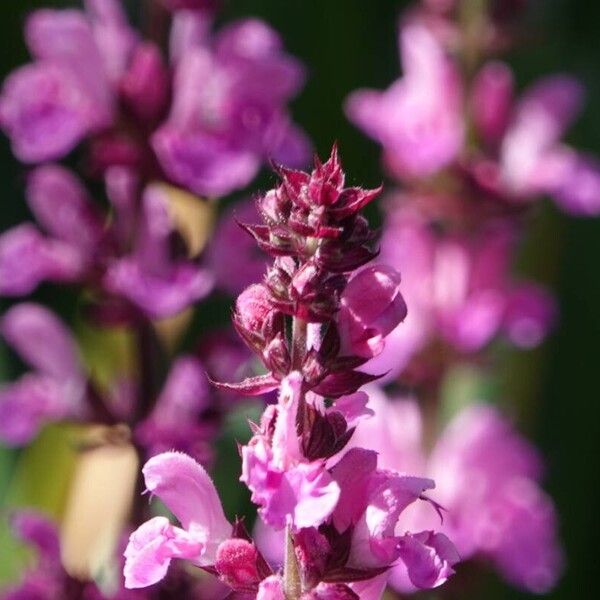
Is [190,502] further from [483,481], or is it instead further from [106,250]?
[483,481]

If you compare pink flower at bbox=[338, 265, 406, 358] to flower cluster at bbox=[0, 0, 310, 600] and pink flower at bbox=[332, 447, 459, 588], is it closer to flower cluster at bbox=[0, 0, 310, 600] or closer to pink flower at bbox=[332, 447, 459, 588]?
pink flower at bbox=[332, 447, 459, 588]

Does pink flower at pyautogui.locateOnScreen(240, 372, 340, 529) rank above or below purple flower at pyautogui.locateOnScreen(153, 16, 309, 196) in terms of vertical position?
above

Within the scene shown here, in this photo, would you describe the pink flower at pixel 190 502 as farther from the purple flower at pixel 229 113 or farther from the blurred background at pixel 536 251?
the blurred background at pixel 536 251

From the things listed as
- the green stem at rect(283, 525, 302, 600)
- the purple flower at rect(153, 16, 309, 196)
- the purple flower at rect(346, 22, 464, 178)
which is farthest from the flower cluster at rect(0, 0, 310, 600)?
the green stem at rect(283, 525, 302, 600)

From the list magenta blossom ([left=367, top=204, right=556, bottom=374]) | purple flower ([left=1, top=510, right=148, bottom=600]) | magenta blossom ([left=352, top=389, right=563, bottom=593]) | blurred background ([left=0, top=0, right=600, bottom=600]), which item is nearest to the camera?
purple flower ([left=1, top=510, right=148, bottom=600])

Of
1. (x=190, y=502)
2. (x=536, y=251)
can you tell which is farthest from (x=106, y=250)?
(x=536, y=251)

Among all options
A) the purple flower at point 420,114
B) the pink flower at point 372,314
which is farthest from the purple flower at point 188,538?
the purple flower at point 420,114
